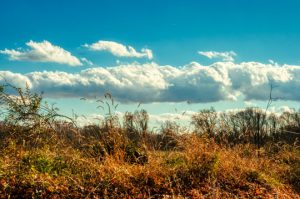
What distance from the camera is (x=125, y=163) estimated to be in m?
9.38

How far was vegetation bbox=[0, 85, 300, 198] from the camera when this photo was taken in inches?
319

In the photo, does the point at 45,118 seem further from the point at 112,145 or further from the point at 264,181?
the point at 264,181

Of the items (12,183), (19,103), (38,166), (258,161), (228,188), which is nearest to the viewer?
(12,183)

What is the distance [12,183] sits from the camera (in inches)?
319

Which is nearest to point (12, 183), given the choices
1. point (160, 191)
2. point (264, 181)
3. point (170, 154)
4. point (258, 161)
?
point (160, 191)

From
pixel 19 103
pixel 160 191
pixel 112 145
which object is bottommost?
pixel 160 191

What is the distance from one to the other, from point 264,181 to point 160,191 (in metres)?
2.53

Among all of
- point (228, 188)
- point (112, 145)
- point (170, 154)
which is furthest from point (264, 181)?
point (112, 145)

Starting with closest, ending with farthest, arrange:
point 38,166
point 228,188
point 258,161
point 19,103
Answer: point 228,188, point 38,166, point 19,103, point 258,161

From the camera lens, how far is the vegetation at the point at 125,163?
26.6 feet

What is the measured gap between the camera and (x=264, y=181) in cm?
929

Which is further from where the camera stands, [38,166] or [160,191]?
[38,166]

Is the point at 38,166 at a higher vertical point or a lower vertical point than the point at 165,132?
lower

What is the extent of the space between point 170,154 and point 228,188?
188 cm
